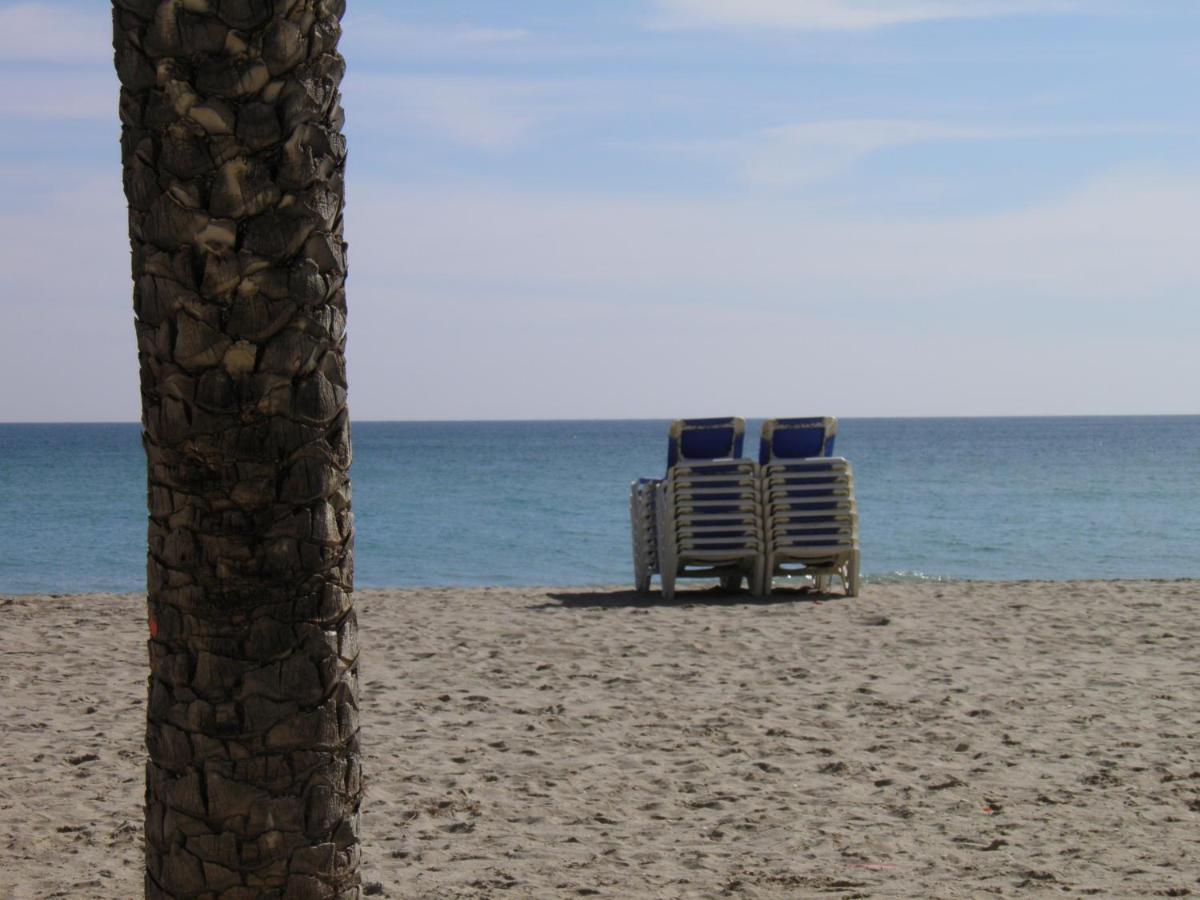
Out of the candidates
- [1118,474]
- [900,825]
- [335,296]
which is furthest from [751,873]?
[1118,474]

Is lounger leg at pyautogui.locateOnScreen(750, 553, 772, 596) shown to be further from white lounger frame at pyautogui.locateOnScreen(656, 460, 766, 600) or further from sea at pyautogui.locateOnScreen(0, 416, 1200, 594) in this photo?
sea at pyautogui.locateOnScreen(0, 416, 1200, 594)

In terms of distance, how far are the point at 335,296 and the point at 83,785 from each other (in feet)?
11.7

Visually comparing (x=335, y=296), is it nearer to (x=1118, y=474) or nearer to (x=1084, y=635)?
(x=1084, y=635)

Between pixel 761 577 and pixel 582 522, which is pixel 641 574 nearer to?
pixel 761 577

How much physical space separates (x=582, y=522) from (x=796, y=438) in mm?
20358

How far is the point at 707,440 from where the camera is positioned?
1201 cm

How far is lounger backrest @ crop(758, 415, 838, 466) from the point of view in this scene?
11.8 meters

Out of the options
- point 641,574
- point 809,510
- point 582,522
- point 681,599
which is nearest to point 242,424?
point 809,510

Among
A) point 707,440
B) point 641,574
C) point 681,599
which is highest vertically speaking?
point 707,440

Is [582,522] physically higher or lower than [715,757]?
lower

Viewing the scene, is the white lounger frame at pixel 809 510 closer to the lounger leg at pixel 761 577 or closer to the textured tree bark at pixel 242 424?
the lounger leg at pixel 761 577

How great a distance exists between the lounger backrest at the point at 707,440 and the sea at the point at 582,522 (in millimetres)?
4784

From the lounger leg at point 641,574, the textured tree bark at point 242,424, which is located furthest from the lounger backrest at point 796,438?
the textured tree bark at point 242,424

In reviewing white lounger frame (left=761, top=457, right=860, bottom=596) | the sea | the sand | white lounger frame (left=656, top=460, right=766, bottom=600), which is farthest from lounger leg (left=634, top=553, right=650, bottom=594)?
the sea
